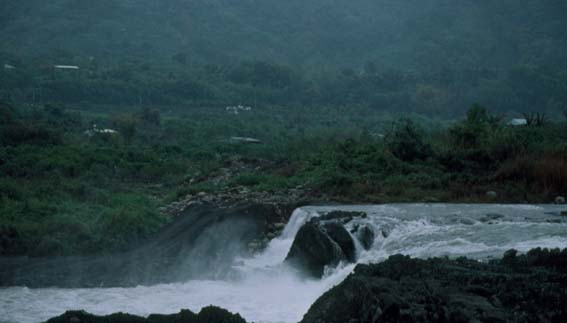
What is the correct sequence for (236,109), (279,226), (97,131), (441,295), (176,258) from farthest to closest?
(236,109) < (97,131) < (279,226) < (176,258) < (441,295)

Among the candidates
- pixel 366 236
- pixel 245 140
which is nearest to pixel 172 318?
pixel 366 236

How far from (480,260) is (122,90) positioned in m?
41.8

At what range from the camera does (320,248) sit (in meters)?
15.7

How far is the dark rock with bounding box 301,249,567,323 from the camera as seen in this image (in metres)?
9.85

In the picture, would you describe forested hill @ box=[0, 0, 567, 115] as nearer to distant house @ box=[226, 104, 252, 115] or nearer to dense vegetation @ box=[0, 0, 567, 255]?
dense vegetation @ box=[0, 0, 567, 255]

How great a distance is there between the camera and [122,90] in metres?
52.0

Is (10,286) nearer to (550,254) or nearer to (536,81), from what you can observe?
(550,254)

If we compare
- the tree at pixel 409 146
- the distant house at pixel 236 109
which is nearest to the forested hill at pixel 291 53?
the distant house at pixel 236 109

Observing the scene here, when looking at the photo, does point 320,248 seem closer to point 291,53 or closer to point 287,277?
point 287,277

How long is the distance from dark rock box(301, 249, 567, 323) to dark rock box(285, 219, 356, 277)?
3243mm

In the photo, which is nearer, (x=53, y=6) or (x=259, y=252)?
(x=259, y=252)

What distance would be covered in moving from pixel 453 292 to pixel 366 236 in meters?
5.58

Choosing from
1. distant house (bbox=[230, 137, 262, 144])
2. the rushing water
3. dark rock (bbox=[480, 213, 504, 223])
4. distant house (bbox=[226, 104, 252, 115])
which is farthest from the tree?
distant house (bbox=[226, 104, 252, 115])

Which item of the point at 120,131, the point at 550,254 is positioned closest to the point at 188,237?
the point at 550,254
